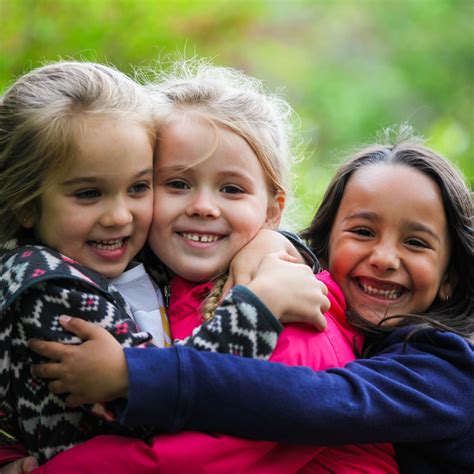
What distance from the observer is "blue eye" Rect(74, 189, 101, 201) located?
220cm

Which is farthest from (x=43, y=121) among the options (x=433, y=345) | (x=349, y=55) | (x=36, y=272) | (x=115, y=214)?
(x=349, y=55)

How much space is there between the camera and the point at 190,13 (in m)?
6.83

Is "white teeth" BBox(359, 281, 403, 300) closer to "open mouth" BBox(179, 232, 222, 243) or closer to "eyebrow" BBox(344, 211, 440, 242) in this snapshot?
"eyebrow" BBox(344, 211, 440, 242)

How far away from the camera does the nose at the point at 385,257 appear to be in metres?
2.40

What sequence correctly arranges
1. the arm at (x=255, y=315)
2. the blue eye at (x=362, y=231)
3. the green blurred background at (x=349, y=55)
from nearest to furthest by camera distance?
the arm at (x=255, y=315) → the blue eye at (x=362, y=231) → the green blurred background at (x=349, y=55)

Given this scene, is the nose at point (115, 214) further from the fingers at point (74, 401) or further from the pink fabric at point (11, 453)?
the pink fabric at point (11, 453)

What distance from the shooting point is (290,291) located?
215 centimetres

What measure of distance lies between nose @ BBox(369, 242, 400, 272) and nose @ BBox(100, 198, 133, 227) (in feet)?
2.38

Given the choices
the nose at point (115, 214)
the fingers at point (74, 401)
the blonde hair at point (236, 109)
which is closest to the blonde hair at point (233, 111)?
the blonde hair at point (236, 109)

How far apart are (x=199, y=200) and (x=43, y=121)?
1.57 feet

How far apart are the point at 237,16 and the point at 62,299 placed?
21.2ft

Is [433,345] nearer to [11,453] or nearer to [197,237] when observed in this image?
[197,237]

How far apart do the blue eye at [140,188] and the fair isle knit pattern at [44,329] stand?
0.28m

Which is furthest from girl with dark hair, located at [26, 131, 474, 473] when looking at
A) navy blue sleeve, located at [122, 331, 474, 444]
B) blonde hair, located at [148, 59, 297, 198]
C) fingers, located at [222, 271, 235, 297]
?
fingers, located at [222, 271, 235, 297]
